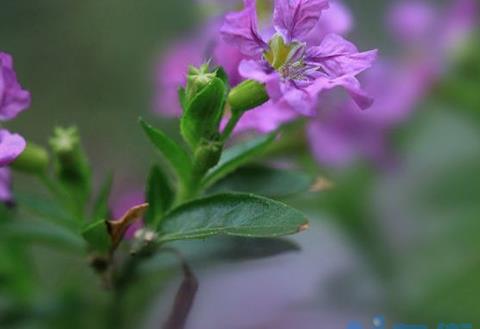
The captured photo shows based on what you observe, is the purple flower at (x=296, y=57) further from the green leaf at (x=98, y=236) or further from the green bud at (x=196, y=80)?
the green leaf at (x=98, y=236)

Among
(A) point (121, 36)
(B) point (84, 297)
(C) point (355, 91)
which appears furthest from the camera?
(A) point (121, 36)

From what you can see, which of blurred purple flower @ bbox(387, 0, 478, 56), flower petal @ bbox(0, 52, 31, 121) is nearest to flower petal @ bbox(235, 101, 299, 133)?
flower petal @ bbox(0, 52, 31, 121)

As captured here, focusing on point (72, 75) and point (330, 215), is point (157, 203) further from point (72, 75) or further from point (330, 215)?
point (72, 75)

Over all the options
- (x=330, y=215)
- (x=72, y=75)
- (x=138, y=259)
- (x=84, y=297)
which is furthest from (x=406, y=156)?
(x=72, y=75)

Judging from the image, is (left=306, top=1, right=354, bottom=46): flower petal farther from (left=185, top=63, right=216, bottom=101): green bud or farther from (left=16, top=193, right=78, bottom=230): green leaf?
(left=16, top=193, right=78, bottom=230): green leaf

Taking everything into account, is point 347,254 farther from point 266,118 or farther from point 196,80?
point 196,80

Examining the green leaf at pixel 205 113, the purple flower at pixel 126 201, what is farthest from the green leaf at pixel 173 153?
the purple flower at pixel 126 201

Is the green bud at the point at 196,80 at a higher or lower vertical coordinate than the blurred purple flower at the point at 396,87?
higher
